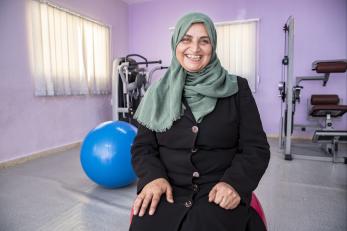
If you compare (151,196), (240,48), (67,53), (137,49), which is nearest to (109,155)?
(151,196)

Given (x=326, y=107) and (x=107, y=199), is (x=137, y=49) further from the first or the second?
(x=107, y=199)

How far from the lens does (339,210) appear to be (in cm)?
171

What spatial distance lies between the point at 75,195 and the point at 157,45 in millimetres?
3638

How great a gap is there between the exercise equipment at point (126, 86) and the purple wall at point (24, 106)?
515 mm

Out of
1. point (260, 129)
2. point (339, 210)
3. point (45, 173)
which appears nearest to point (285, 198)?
point (339, 210)

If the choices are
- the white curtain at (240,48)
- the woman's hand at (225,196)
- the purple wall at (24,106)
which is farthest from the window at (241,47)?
the woman's hand at (225,196)

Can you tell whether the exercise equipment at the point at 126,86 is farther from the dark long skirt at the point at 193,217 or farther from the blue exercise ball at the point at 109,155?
the dark long skirt at the point at 193,217

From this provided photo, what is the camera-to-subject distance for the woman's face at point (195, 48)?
952 mm

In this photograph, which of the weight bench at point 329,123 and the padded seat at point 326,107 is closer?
the weight bench at point 329,123

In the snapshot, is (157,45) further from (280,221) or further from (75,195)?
(280,221)

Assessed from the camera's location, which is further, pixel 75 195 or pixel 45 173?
pixel 45 173

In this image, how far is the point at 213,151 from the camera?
925 millimetres

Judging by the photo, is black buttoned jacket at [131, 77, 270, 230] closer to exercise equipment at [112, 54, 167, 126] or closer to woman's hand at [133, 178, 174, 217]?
woman's hand at [133, 178, 174, 217]

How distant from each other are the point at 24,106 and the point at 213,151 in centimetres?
285
